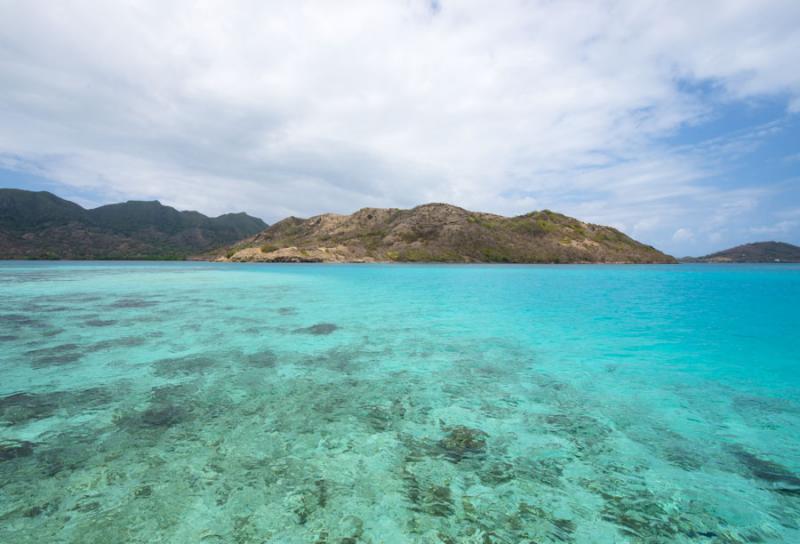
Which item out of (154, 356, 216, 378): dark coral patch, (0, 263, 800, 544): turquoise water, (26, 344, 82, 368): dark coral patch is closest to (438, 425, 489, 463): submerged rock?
(0, 263, 800, 544): turquoise water

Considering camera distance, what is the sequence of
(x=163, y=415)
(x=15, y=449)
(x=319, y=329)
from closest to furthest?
(x=15, y=449), (x=163, y=415), (x=319, y=329)

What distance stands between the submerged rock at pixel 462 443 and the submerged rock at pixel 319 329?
11601 millimetres

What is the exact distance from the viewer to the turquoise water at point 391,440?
509cm

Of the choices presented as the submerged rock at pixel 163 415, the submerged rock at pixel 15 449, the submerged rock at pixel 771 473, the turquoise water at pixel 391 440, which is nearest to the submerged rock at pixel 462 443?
the turquoise water at pixel 391 440

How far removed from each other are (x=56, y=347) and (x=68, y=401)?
7.69 m

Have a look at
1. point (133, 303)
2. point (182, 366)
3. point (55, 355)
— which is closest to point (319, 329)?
point (182, 366)

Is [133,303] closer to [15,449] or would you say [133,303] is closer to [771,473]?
[15,449]

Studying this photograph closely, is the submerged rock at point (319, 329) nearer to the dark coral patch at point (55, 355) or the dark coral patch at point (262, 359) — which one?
the dark coral patch at point (262, 359)

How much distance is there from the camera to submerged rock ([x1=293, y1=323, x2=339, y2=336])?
1877 cm

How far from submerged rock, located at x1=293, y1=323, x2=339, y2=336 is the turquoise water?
1.23 m

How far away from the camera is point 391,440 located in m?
7.56

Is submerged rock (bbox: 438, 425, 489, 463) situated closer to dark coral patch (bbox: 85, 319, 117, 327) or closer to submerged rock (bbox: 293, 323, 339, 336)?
submerged rock (bbox: 293, 323, 339, 336)

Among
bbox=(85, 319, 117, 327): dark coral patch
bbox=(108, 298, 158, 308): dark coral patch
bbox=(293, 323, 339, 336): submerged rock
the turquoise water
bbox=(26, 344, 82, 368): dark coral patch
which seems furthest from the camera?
bbox=(108, 298, 158, 308): dark coral patch

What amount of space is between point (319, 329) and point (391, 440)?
1274cm
